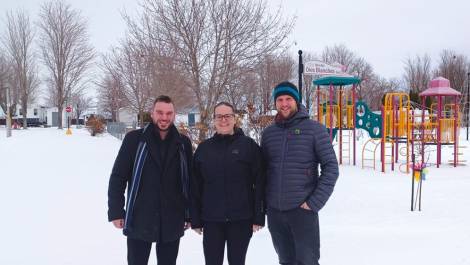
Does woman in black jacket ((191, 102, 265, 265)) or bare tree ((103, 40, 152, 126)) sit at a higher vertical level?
bare tree ((103, 40, 152, 126))

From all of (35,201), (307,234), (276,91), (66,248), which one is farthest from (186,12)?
(307,234)

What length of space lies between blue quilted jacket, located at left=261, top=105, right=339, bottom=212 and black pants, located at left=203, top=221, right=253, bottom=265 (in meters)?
0.32

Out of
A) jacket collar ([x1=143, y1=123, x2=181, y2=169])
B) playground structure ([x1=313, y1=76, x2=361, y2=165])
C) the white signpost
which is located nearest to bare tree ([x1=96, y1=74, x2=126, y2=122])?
playground structure ([x1=313, y1=76, x2=361, y2=165])

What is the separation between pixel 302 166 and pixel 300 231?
493 millimetres

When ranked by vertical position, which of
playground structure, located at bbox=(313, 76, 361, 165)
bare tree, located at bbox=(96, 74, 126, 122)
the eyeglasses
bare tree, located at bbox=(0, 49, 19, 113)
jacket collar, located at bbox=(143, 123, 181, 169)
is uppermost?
bare tree, located at bbox=(0, 49, 19, 113)

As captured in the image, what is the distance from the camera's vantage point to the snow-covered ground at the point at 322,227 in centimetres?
462

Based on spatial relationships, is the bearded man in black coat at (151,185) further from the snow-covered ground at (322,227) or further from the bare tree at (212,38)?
the bare tree at (212,38)

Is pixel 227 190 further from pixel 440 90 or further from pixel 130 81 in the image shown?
pixel 130 81

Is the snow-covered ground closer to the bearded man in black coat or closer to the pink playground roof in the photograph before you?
the bearded man in black coat

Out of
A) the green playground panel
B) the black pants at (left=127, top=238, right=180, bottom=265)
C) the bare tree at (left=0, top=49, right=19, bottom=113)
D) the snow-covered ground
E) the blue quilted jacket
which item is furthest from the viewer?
the bare tree at (left=0, top=49, right=19, bottom=113)

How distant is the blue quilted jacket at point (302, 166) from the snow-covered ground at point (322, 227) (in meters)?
1.70

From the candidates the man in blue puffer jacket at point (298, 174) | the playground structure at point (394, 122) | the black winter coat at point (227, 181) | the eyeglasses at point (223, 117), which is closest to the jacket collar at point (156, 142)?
the black winter coat at point (227, 181)

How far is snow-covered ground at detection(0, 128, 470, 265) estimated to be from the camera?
182 inches

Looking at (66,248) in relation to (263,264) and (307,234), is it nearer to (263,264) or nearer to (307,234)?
(263,264)
